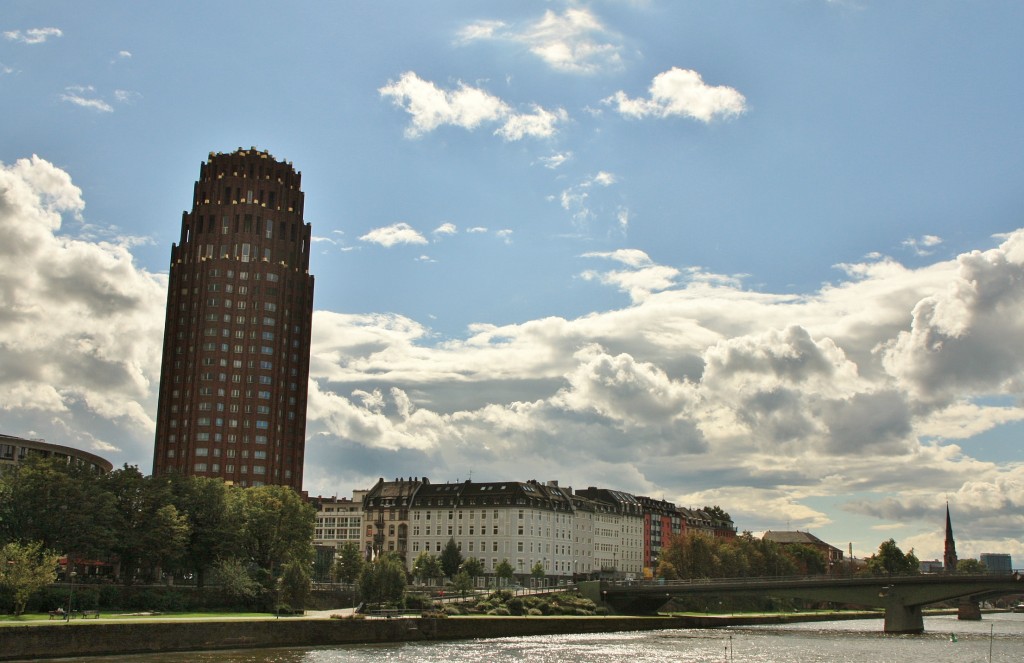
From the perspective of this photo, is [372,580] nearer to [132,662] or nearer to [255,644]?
[255,644]

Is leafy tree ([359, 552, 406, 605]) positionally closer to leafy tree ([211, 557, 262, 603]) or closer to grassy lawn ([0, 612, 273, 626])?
leafy tree ([211, 557, 262, 603])

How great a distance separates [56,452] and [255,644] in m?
107

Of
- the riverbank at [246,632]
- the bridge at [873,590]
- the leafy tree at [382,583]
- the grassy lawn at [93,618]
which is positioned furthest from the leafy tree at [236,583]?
the bridge at [873,590]

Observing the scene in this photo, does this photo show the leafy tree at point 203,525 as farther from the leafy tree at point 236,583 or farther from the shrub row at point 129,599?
the shrub row at point 129,599

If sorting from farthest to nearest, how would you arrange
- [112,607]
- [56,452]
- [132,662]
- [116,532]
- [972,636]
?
→ [56,452], [972,636], [116,532], [112,607], [132,662]

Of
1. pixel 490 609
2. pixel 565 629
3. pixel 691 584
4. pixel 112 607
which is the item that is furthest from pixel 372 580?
pixel 691 584

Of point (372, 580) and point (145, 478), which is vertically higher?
point (145, 478)

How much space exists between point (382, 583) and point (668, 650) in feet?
137

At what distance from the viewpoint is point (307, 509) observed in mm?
151250

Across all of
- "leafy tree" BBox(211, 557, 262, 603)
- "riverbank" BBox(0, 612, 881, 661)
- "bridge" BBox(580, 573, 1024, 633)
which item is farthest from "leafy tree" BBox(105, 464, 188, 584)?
"bridge" BBox(580, 573, 1024, 633)

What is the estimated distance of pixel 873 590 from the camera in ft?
465

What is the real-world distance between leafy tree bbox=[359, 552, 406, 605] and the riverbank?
55.4 ft

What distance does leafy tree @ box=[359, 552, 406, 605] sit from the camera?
13212 centimetres

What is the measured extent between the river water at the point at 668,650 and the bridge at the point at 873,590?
470 centimetres
